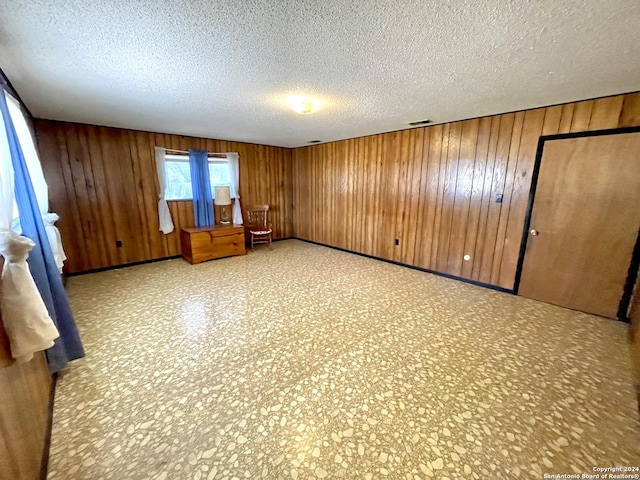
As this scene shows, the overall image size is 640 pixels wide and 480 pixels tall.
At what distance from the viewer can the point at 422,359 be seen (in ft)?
6.43

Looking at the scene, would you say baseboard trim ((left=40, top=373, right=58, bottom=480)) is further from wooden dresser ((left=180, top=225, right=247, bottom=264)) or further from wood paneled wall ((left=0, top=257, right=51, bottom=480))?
wooden dresser ((left=180, top=225, right=247, bottom=264))

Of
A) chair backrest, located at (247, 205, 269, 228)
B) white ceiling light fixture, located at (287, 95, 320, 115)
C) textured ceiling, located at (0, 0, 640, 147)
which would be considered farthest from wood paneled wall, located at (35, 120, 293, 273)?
white ceiling light fixture, located at (287, 95, 320, 115)

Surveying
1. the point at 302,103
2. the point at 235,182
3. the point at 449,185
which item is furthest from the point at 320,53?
the point at 235,182

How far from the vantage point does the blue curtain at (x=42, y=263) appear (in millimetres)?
1491

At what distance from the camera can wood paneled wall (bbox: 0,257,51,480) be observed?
36.7 inches

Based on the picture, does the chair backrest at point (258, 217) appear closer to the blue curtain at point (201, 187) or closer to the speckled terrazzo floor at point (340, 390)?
the blue curtain at point (201, 187)

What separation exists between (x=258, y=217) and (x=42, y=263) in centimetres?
421

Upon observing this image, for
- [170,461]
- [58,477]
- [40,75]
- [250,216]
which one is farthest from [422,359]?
[250,216]

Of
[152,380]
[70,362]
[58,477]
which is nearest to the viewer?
[58,477]

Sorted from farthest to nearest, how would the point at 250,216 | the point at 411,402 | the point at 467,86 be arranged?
the point at 250,216, the point at 467,86, the point at 411,402

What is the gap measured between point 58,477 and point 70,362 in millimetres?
1040

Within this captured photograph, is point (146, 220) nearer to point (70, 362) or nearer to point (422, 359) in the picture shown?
point (70, 362)

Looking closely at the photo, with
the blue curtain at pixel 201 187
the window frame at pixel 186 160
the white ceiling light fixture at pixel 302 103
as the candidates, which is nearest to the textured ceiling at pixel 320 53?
the white ceiling light fixture at pixel 302 103

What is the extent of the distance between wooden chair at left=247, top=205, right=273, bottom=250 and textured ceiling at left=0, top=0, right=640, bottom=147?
271 cm
